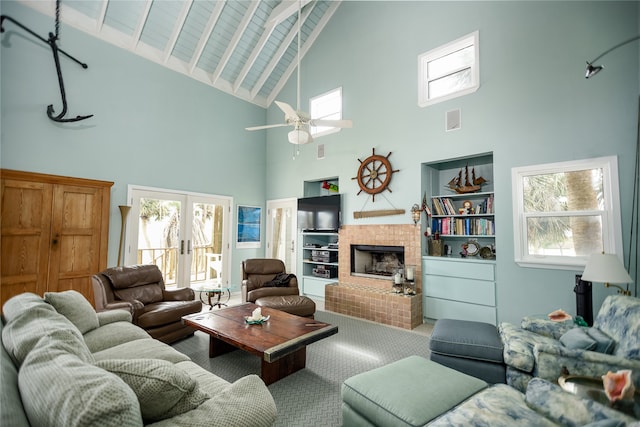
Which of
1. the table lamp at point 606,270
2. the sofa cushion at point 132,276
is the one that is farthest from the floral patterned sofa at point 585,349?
the sofa cushion at point 132,276

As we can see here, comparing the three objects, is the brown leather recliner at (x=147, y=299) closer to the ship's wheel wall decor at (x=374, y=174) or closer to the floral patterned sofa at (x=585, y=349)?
the ship's wheel wall decor at (x=374, y=174)

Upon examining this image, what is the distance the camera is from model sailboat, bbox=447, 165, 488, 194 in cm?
449

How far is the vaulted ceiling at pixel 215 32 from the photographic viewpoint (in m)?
4.79

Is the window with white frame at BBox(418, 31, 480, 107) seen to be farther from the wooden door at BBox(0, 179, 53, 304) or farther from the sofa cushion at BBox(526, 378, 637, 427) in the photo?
the wooden door at BBox(0, 179, 53, 304)

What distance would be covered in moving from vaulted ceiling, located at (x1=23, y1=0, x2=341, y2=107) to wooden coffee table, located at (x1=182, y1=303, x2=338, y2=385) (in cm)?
458

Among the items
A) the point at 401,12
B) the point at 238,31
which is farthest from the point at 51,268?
the point at 401,12

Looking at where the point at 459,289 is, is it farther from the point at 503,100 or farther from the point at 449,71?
the point at 449,71

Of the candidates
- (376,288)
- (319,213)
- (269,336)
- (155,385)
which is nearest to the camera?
(155,385)

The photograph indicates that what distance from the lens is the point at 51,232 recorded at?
13.6ft

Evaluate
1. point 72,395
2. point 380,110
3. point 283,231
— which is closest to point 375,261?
point 283,231

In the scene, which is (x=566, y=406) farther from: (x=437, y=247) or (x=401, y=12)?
(x=401, y=12)

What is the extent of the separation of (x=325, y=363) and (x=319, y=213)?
128 inches

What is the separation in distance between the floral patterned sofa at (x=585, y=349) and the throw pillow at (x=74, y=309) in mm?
3420

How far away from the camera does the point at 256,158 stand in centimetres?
709
